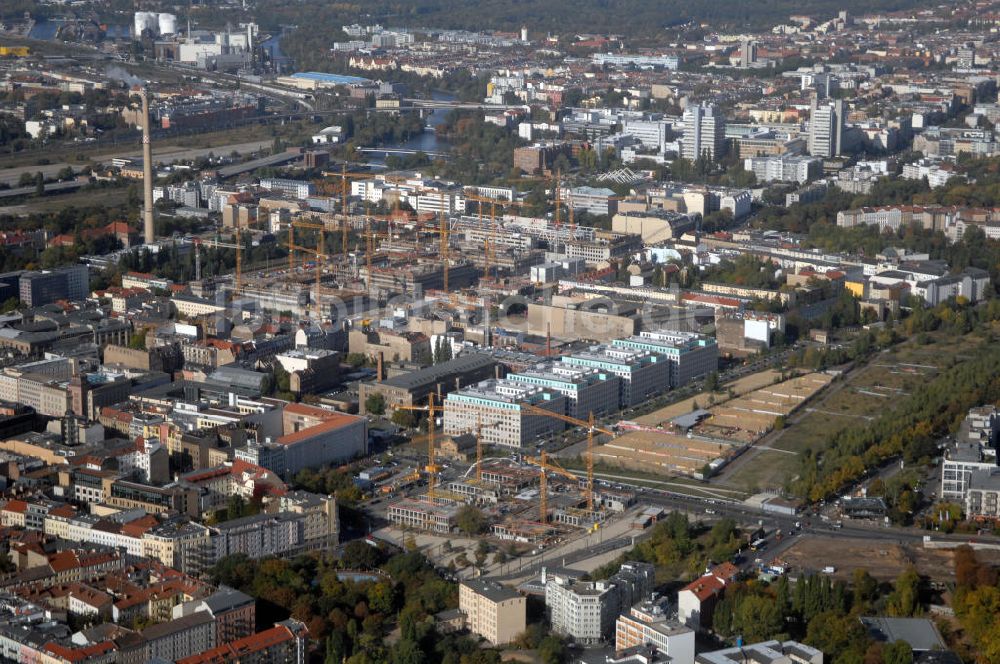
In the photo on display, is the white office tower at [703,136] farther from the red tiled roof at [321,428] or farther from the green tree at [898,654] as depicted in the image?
the green tree at [898,654]

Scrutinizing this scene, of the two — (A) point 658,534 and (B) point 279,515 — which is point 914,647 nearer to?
(A) point 658,534

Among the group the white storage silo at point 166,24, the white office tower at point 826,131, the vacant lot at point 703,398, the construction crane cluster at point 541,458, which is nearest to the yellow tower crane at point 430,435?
A: the construction crane cluster at point 541,458

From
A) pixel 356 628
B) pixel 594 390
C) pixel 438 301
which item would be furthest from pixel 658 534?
pixel 438 301

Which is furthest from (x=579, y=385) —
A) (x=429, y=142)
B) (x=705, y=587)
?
(x=429, y=142)

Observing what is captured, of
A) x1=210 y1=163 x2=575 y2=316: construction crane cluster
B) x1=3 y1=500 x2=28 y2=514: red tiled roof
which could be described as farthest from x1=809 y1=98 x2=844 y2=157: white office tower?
x1=3 y1=500 x2=28 y2=514: red tiled roof

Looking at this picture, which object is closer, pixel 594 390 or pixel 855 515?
pixel 855 515

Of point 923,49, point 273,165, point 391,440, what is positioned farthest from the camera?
point 923,49
